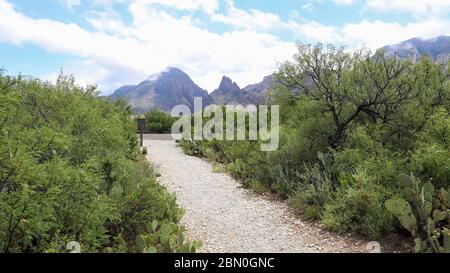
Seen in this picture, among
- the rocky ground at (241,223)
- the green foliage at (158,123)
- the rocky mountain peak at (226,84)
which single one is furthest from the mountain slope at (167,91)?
the rocky ground at (241,223)

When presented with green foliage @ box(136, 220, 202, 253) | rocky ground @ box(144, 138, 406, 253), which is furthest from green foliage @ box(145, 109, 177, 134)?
green foliage @ box(136, 220, 202, 253)

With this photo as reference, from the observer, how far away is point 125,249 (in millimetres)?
5211

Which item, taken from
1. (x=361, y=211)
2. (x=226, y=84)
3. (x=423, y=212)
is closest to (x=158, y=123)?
(x=361, y=211)

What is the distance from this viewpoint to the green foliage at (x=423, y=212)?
5176 millimetres

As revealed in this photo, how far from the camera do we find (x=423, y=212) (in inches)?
219

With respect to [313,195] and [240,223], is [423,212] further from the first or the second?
[240,223]

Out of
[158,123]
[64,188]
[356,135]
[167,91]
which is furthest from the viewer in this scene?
[167,91]

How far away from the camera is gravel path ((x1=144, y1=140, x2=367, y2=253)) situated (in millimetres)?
6254

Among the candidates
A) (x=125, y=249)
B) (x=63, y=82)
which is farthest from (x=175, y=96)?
(x=125, y=249)

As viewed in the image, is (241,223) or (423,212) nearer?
(423,212)

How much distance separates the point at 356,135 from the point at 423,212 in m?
2.68

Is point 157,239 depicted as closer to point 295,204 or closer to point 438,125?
point 295,204

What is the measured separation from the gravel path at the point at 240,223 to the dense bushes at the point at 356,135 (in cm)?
37
